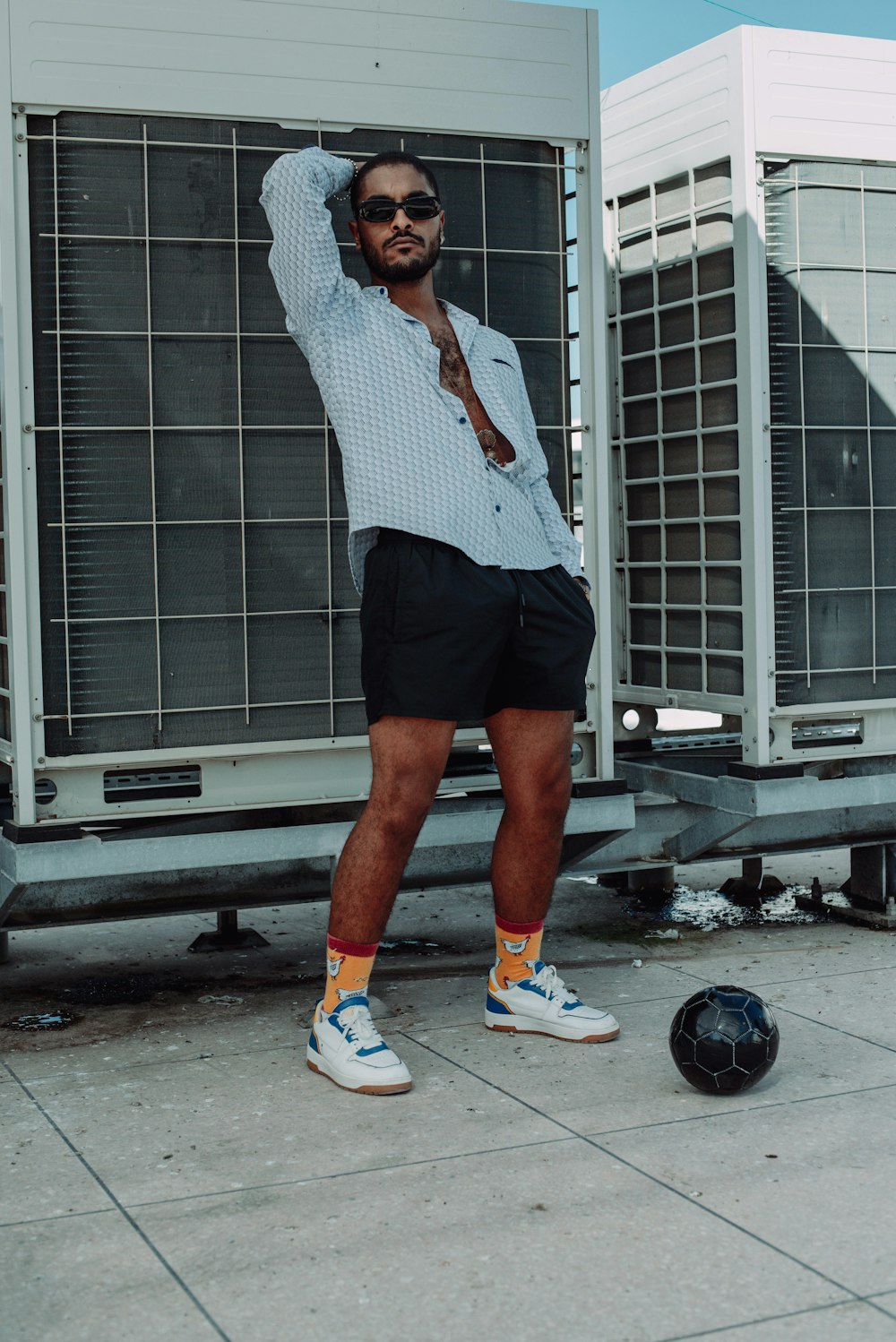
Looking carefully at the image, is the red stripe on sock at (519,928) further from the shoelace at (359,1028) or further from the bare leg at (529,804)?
the shoelace at (359,1028)

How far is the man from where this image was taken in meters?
3.56

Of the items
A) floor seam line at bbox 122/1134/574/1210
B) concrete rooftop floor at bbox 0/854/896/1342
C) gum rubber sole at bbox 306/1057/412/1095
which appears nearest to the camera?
concrete rooftop floor at bbox 0/854/896/1342

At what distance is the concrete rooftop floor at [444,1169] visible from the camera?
2.47 metres

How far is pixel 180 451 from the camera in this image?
402 centimetres

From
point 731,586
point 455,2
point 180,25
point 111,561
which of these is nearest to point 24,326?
point 111,561

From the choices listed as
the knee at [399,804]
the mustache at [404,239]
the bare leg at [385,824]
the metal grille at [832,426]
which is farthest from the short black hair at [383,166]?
the metal grille at [832,426]

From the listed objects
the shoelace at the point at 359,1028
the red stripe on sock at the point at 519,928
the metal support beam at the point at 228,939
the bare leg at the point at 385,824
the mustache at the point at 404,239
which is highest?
the mustache at the point at 404,239

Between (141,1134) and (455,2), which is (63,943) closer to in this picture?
(141,1134)

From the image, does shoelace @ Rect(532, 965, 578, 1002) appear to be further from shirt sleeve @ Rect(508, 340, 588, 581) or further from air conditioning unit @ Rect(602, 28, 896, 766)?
air conditioning unit @ Rect(602, 28, 896, 766)

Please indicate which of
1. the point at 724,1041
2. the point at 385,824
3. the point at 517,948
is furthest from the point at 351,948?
the point at 724,1041

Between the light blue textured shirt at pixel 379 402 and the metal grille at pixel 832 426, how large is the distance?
138 centimetres

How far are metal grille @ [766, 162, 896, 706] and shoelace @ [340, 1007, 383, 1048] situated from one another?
188cm

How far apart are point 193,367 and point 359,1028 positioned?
69.4 inches

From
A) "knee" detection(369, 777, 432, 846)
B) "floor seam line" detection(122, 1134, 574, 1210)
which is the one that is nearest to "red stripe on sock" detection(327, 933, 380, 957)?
"knee" detection(369, 777, 432, 846)
